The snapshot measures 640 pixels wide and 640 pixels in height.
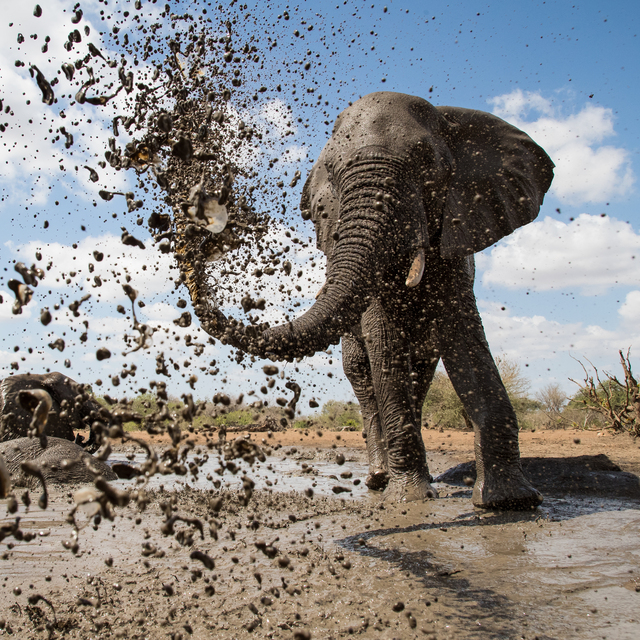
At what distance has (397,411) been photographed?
5.05 meters

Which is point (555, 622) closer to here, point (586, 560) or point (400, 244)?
point (586, 560)

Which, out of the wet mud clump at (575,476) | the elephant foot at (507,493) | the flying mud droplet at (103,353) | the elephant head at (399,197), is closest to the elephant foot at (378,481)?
the wet mud clump at (575,476)

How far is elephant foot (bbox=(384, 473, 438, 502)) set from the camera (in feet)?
16.1

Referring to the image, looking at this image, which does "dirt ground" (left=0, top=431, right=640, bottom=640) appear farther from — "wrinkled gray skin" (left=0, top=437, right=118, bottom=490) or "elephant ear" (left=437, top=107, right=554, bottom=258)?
"elephant ear" (left=437, top=107, right=554, bottom=258)

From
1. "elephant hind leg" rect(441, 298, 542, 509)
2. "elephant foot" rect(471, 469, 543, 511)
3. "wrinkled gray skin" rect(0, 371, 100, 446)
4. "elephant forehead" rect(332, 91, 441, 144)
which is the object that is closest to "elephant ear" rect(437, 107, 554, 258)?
"elephant forehead" rect(332, 91, 441, 144)

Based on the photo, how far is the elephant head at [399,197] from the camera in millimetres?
3930

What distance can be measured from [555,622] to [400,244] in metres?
2.80

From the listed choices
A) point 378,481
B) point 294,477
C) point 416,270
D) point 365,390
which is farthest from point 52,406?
point 416,270

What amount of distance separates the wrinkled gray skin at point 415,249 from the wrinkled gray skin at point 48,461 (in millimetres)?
2913

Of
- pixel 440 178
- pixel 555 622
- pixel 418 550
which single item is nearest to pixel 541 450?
pixel 440 178

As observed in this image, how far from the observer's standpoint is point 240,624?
2.39 m

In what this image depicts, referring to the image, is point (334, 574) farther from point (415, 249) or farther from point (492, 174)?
point (492, 174)

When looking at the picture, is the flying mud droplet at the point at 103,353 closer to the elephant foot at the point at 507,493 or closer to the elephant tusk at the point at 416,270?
the elephant tusk at the point at 416,270

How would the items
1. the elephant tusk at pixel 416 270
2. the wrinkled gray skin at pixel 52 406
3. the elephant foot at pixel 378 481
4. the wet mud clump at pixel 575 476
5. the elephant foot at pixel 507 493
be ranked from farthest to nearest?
the wrinkled gray skin at pixel 52 406 → the elephant foot at pixel 378 481 → the wet mud clump at pixel 575 476 → the elephant foot at pixel 507 493 → the elephant tusk at pixel 416 270
